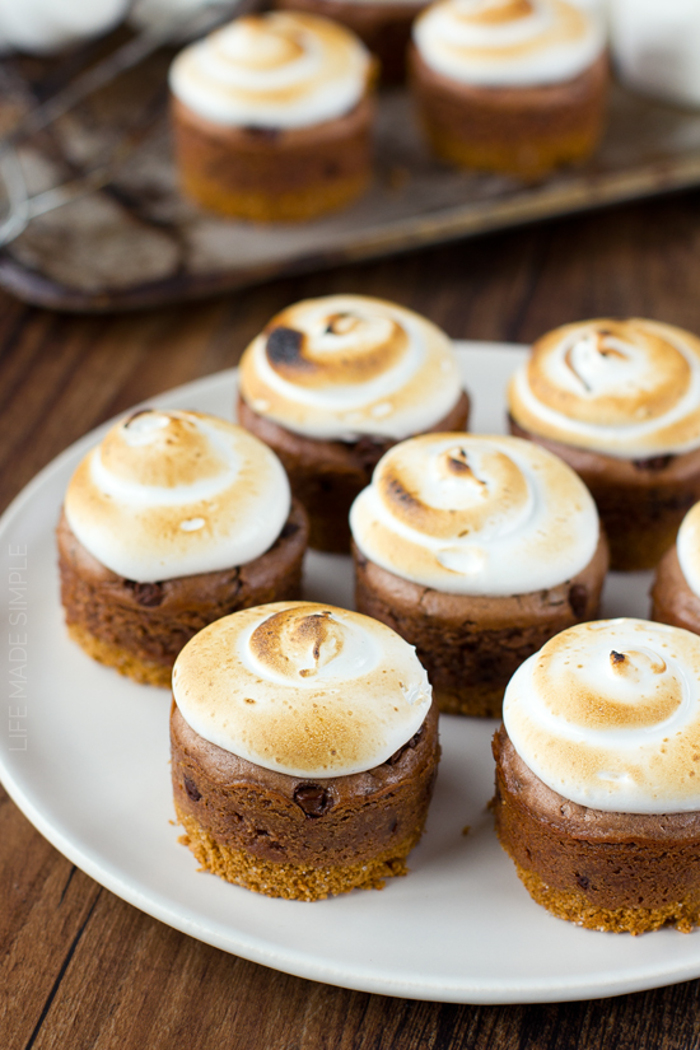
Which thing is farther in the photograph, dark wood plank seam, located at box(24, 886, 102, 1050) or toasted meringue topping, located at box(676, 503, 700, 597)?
toasted meringue topping, located at box(676, 503, 700, 597)

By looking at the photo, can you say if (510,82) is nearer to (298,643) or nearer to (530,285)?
(530,285)

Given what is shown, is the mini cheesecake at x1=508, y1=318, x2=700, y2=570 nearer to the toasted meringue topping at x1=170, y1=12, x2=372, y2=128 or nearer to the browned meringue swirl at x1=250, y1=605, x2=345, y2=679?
the browned meringue swirl at x1=250, y1=605, x2=345, y2=679

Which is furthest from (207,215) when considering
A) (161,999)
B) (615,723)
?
(161,999)

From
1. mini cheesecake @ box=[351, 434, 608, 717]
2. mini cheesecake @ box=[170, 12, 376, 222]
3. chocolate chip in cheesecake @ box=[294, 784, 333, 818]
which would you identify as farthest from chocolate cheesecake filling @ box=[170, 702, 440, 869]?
mini cheesecake @ box=[170, 12, 376, 222]

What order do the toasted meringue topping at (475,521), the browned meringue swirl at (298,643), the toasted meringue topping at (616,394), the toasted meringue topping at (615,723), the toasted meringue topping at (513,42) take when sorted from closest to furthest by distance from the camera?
the toasted meringue topping at (615,723), the browned meringue swirl at (298,643), the toasted meringue topping at (475,521), the toasted meringue topping at (616,394), the toasted meringue topping at (513,42)

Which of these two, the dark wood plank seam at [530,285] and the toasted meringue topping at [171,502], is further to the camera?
the dark wood plank seam at [530,285]

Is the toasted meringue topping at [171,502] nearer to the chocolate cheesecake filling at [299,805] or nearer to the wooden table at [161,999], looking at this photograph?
the chocolate cheesecake filling at [299,805]

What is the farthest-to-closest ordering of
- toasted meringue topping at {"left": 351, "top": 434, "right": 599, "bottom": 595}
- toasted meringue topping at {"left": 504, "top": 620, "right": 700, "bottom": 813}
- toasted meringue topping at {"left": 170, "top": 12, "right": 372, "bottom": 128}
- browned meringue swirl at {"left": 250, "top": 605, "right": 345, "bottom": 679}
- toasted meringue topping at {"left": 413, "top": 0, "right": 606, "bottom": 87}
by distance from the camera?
1. toasted meringue topping at {"left": 413, "top": 0, "right": 606, "bottom": 87}
2. toasted meringue topping at {"left": 170, "top": 12, "right": 372, "bottom": 128}
3. toasted meringue topping at {"left": 351, "top": 434, "right": 599, "bottom": 595}
4. browned meringue swirl at {"left": 250, "top": 605, "right": 345, "bottom": 679}
5. toasted meringue topping at {"left": 504, "top": 620, "right": 700, "bottom": 813}

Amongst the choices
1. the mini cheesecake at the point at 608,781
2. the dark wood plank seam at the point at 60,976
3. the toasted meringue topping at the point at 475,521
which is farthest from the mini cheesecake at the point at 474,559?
the dark wood plank seam at the point at 60,976
